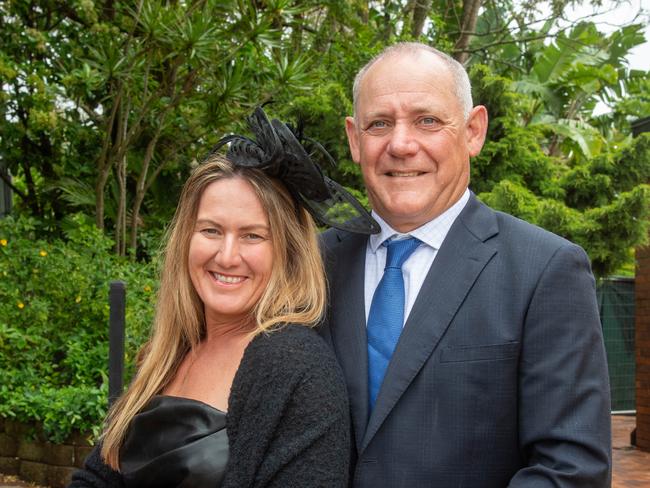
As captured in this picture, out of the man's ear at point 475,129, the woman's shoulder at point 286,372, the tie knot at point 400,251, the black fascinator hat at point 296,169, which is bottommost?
the woman's shoulder at point 286,372

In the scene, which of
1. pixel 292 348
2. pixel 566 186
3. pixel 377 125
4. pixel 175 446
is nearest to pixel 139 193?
pixel 566 186

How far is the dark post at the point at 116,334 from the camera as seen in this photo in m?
4.73

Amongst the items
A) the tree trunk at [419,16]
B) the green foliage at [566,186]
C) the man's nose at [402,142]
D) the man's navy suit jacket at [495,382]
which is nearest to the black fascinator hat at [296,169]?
the man's nose at [402,142]

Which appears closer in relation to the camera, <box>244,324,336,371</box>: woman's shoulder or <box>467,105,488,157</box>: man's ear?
<box>244,324,336,371</box>: woman's shoulder

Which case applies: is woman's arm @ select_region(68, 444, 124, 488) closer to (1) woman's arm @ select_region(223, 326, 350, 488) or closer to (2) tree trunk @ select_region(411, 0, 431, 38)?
(1) woman's arm @ select_region(223, 326, 350, 488)

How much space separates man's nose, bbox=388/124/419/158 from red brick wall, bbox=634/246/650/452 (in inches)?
304

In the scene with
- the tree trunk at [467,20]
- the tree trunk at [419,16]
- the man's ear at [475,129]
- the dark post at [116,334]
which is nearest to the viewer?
the man's ear at [475,129]

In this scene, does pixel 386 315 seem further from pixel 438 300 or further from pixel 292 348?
pixel 292 348

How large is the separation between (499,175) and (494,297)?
6.57 metres

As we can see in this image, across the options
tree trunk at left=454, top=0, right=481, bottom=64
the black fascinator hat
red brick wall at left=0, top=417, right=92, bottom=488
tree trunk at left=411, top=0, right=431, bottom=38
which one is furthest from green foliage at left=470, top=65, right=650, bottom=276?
the black fascinator hat

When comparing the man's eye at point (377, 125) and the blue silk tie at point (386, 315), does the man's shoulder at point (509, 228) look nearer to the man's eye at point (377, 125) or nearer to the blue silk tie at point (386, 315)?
the blue silk tie at point (386, 315)

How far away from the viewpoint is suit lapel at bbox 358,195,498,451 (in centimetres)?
212

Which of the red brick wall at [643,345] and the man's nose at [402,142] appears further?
the red brick wall at [643,345]

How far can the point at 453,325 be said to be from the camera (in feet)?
7.10
